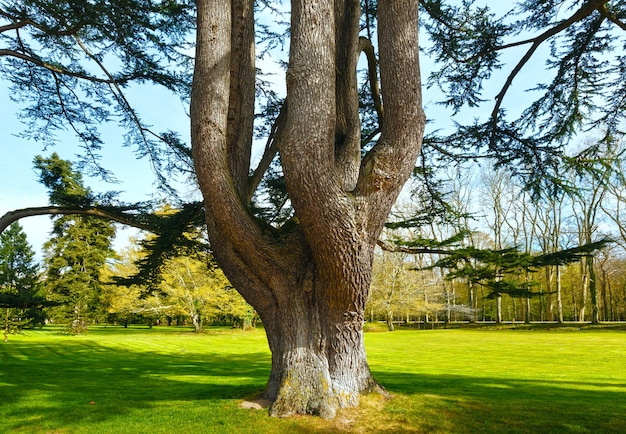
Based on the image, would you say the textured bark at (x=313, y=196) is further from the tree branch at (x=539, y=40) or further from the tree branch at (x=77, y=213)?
the tree branch at (x=77, y=213)

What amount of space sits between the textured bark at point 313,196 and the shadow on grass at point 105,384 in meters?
1.52

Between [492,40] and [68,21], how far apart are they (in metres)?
6.99

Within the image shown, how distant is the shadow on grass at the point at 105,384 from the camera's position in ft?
17.0

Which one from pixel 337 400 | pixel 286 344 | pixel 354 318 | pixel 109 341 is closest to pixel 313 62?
pixel 354 318

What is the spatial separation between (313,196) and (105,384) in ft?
21.3

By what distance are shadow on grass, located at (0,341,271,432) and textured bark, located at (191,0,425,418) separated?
1525 mm

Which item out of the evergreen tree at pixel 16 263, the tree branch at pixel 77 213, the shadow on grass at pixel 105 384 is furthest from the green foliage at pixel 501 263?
the evergreen tree at pixel 16 263

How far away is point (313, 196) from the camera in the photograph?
4043 mm

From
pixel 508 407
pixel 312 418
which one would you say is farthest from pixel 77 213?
pixel 508 407

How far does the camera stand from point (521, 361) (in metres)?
11.8

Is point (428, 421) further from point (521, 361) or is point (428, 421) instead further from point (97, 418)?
point (521, 361)

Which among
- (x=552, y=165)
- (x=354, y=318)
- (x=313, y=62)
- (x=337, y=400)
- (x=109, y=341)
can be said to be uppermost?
(x=313, y=62)

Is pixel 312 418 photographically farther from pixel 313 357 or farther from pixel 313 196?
pixel 313 196

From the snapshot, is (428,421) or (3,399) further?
(3,399)
